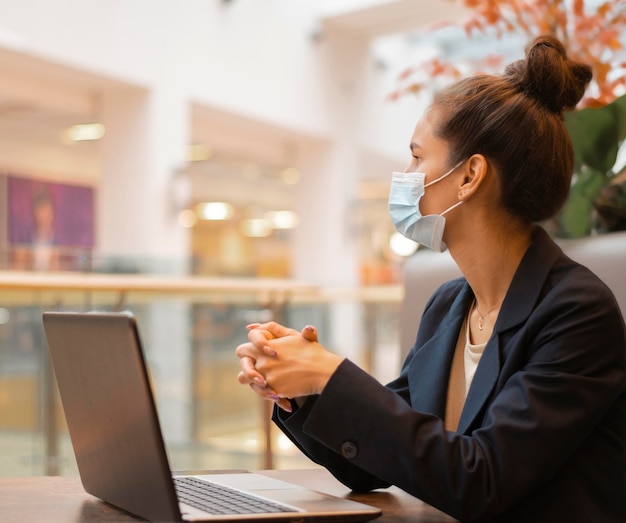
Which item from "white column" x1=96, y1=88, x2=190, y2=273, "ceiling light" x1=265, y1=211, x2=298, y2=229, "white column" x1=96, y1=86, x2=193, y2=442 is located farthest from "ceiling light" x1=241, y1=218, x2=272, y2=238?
"white column" x1=96, y1=88, x2=190, y2=273

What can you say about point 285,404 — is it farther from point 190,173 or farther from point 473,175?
point 190,173

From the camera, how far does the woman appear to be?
1.04 meters

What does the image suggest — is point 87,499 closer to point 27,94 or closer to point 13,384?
point 13,384

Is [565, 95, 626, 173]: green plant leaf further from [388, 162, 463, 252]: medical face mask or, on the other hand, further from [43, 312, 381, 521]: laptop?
[43, 312, 381, 521]: laptop

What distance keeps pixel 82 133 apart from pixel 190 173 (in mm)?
1342

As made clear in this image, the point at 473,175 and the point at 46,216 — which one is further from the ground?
the point at 46,216

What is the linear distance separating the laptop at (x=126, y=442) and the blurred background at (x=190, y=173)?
7.12 feet

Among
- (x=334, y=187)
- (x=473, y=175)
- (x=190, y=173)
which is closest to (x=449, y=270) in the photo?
(x=473, y=175)

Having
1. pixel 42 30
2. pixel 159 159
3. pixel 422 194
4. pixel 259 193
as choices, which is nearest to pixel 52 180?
pixel 159 159

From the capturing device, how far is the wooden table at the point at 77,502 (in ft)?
3.36

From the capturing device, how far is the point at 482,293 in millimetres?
1343

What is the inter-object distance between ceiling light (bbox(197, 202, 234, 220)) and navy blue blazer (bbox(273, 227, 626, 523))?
11887 millimetres

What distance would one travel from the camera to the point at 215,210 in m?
13.3

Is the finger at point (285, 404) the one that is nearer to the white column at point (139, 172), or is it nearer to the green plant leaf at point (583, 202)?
the green plant leaf at point (583, 202)
